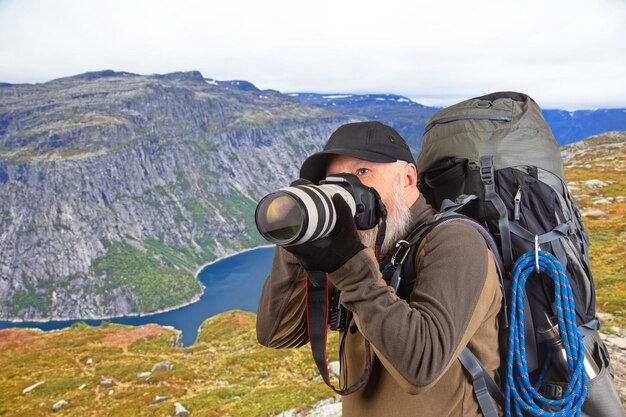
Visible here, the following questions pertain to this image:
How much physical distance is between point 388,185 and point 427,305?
943mm

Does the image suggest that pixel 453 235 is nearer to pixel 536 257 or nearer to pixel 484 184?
pixel 536 257

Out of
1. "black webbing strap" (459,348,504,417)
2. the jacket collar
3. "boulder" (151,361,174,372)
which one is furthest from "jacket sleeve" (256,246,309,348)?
"boulder" (151,361,174,372)

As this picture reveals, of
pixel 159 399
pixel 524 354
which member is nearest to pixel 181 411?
pixel 159 399

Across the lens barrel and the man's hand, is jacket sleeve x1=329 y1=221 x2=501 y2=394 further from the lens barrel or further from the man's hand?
the lens barrel

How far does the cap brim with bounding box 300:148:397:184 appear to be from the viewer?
2.78m

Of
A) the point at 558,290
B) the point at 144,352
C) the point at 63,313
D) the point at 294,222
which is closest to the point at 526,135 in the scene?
the point at 558,290

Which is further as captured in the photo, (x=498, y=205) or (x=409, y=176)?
(x=498, y=205)

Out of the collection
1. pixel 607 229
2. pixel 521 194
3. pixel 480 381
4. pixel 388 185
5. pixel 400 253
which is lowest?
pixel 607 229

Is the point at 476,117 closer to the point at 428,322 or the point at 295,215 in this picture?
the point at 428,322

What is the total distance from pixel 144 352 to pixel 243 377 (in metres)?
12.3

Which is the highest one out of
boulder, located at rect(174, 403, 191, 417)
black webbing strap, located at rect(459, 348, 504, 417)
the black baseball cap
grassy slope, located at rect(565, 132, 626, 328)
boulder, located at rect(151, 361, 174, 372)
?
the black baseball cap

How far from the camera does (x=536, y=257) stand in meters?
2.85

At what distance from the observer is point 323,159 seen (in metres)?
3.04

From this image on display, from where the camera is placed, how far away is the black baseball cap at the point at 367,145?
281cm
